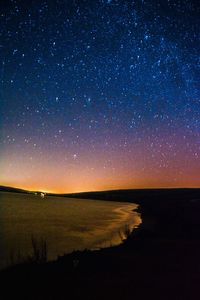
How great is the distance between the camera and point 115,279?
1298 centimetres

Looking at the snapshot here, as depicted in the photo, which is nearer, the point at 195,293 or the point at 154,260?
the point at 195,293

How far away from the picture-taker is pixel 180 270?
1402 cm

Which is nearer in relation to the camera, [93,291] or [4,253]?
[93,291]

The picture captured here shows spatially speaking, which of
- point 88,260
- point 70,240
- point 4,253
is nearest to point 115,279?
point 88,260

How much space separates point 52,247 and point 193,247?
36.3 feet

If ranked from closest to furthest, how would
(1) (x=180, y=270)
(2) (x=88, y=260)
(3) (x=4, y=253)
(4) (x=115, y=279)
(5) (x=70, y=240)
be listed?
(4) (x=115, y=279) → (1) (x=180, y=270) → (2) (x=88, y=260) → (3) (x=4, y=253) → (5) (x=70, y=240)

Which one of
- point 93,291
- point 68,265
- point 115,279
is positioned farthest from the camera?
point 68,265

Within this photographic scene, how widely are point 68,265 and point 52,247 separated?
41.4 feet

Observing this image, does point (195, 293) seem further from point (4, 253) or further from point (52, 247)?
point (52, 247)

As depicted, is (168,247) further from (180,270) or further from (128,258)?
(180,270)

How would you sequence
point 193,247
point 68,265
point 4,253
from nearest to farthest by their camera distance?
point 68,265 < point 193,247 < point 4,253

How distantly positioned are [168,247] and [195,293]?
386 inches

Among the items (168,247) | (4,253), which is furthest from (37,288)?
(4,253)

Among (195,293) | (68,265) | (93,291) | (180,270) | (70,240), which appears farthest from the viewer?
(70,240)
